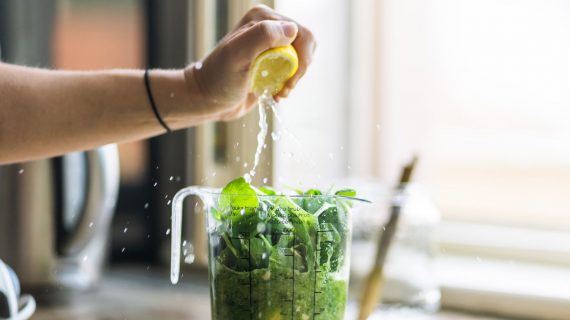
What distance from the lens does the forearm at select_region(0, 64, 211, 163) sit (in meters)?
0.85

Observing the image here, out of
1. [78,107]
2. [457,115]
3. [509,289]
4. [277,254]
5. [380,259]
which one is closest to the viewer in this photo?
[277,254]

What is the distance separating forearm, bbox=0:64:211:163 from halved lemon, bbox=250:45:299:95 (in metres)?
0.11

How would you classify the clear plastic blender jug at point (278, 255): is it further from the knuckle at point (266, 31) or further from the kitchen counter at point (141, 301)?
the kitchen counter at point (141, 301)

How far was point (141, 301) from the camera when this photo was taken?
4.09ft

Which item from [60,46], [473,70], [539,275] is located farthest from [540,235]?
[60,46]

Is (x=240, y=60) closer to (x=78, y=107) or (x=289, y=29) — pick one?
(x=289, y=29)

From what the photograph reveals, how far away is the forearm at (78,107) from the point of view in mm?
855

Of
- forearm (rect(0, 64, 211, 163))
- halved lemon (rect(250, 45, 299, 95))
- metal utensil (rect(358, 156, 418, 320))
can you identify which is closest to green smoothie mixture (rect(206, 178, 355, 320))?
halved lemon (rect(250, 45, 299, 95))

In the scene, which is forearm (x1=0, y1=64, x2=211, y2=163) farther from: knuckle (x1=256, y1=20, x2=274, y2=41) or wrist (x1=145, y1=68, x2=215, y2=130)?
knuckle (x1=256, y1=20, x2=274, y2=41)

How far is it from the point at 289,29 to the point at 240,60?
0.06 m

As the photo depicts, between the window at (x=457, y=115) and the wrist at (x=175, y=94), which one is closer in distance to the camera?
the wrist at (x=175, y=94)

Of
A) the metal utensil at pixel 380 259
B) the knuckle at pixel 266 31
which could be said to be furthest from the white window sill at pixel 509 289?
the knuckle at pixel 266 31

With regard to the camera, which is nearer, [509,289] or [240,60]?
[240,60]

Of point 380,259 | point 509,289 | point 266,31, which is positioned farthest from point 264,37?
point 509,289
